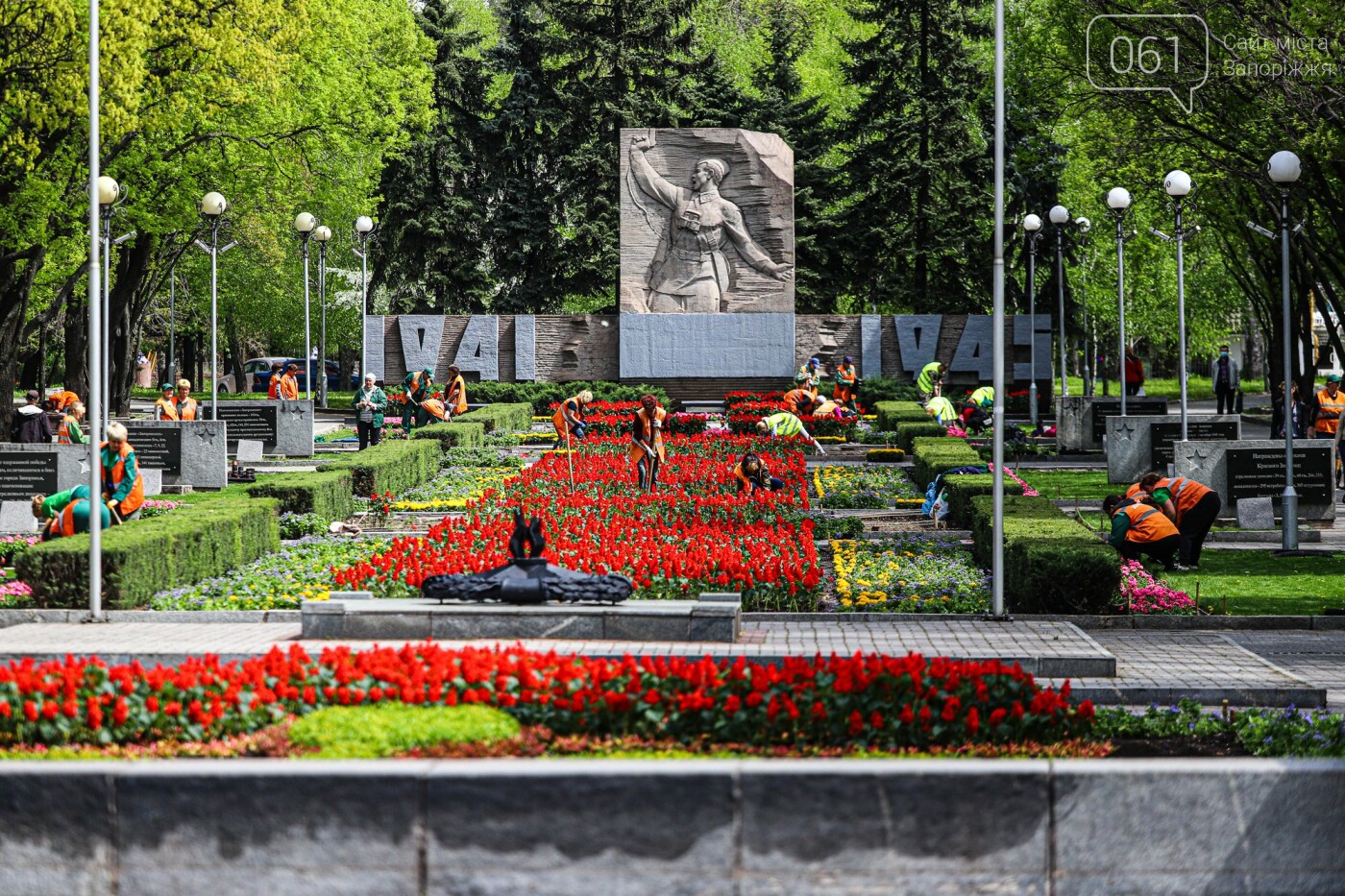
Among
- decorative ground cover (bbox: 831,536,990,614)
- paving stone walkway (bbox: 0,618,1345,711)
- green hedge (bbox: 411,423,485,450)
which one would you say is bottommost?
paving stone walkway (bbox: 0,618,1345,711)

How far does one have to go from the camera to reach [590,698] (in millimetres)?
8078

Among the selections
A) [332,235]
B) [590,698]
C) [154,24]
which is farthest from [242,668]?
[332,235]

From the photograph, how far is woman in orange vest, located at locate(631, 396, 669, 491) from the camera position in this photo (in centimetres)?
2206

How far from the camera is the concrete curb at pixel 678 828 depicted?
249 inches

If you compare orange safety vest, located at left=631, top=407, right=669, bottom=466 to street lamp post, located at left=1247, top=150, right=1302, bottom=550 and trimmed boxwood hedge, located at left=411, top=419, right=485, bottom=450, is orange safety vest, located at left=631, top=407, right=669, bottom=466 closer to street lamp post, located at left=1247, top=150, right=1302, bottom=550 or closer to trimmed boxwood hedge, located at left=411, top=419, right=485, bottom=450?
trimmed boxwood hedge, located at left=411, top=419, right=485, bottom=450

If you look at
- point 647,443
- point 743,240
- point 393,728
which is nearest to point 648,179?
point 743,240

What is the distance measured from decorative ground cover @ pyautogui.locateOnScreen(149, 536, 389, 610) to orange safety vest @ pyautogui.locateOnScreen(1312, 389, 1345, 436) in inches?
591

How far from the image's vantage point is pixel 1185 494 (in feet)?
57.5

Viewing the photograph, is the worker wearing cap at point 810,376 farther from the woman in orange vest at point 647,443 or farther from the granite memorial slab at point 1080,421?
the woman in orange vest at point 647,443

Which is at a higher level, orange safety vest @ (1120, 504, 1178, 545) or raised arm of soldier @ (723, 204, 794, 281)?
raised arm of soldier @ (723, 204, 794, 281)

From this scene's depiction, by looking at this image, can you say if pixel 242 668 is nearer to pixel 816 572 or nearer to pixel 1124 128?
pixel 816 572

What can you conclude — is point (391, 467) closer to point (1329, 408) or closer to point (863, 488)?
point (863, 488)

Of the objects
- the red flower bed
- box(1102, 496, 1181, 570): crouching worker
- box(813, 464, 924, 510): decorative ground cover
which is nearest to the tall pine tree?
box(813, 464, 924, 510): decorative ground cover

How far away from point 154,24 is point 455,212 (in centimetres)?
2458
